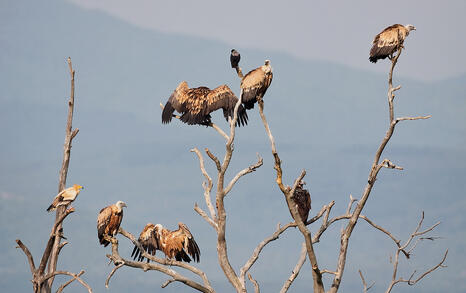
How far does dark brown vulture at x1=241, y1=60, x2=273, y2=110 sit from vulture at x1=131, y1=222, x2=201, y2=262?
2545 millimetres

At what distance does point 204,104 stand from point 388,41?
3.78 metres

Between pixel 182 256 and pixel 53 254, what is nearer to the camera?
pixel 182 256

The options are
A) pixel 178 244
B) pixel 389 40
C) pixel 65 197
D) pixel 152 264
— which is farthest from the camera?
pixel 389 40

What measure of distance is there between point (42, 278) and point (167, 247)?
7.14 feet

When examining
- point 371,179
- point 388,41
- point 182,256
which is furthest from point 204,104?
point 388,41

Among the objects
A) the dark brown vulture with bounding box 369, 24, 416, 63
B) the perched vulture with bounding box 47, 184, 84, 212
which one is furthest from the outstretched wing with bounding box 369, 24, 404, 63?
the perched vulture with bounding box 47, 184, 84, 212

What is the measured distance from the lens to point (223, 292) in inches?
6270

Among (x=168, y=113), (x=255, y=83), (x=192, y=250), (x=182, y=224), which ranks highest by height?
(x=255, y=83)

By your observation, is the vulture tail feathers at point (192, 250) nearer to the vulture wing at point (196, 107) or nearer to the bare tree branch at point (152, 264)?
the bare tree branch at point (152, 264)

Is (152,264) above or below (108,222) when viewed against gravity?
below

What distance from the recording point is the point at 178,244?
55.7ft

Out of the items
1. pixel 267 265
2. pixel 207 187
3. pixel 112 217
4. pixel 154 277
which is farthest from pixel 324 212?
pixel 267 265

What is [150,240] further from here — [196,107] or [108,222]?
[196,107]

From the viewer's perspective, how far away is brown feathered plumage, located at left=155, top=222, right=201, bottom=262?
16953 mm
